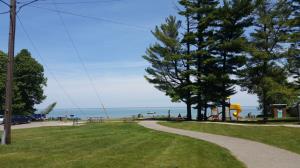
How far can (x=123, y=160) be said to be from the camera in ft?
42.8

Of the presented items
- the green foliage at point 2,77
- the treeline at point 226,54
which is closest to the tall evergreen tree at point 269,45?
the treeline at point 226,54

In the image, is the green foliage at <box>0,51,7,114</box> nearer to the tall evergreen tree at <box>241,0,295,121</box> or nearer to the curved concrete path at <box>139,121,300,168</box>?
the tall evergreen tree at <box>241,0,295,121</box>

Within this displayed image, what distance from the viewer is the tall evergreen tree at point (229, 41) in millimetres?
40375

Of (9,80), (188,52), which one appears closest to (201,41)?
(188,52)

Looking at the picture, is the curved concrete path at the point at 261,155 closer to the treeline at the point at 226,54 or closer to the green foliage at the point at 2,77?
A: the treeline at the point at 226,54

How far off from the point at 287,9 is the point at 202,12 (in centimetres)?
834

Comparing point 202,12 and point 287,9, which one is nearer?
point 287,9

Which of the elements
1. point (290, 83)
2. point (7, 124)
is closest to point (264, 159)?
point (7, 124)

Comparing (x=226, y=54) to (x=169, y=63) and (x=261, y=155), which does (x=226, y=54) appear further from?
(x=261, y=155)

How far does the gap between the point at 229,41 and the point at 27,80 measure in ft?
118

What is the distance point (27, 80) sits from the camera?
220 ft

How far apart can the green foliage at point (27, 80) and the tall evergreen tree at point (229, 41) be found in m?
32.7

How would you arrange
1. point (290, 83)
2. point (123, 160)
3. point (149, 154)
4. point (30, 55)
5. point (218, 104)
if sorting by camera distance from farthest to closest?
point (30, 55), point (218, 104), point (290, 83), point (149, 154), point (123, 160)

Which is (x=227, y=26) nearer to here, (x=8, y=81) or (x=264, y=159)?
(x=8, y=81)
